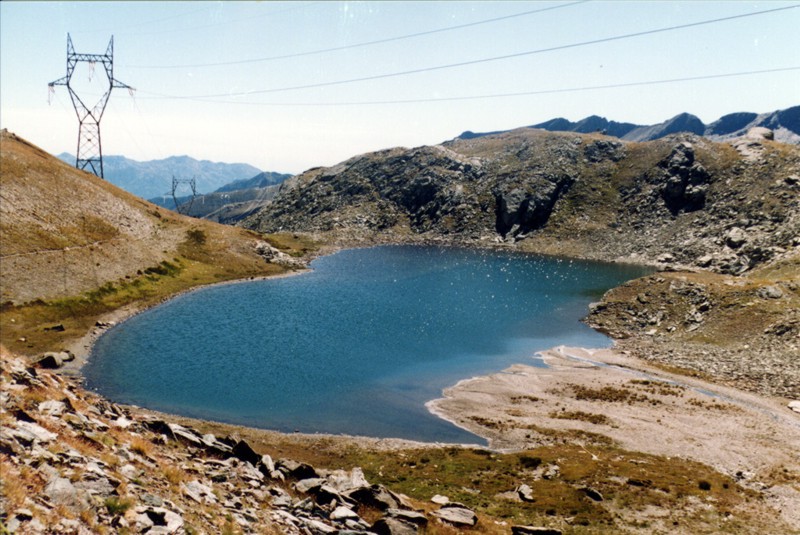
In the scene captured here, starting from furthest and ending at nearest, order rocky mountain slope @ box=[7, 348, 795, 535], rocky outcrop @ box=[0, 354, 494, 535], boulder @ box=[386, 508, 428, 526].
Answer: boulder @ box=[386, 508, 428, 526] < rocky mountain slope @ box=[7, 348, 795, 535] < rocky outcrop @ box=[0, 354, 494, 535]

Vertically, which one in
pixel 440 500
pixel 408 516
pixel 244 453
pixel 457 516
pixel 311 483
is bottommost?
pixel 440 500

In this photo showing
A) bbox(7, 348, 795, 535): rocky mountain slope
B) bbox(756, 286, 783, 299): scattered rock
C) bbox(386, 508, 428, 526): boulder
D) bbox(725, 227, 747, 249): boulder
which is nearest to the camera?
bbox(7, 348, 795, 535): rocky mountain slope

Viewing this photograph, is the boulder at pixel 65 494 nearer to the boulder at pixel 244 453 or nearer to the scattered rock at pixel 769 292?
the boulder at pixel 244 453

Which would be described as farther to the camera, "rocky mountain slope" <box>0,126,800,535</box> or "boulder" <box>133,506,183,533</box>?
"rocky mountain slope" <box>0,126,800,535</box>

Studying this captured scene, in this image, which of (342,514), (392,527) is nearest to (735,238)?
(392,527)

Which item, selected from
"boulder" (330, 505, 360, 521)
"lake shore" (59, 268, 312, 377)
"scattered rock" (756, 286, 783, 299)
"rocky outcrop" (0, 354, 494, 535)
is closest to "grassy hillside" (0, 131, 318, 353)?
"lake shore" (59, 268, 312, 377)

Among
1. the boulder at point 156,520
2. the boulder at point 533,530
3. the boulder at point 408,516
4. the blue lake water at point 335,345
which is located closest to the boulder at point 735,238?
the blue lake water at point 335,345

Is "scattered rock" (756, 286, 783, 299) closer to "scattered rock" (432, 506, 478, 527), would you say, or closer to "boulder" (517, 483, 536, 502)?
"boulder" (517, 483, 536, 502)

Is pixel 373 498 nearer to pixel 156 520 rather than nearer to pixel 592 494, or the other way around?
pixel 156 520
